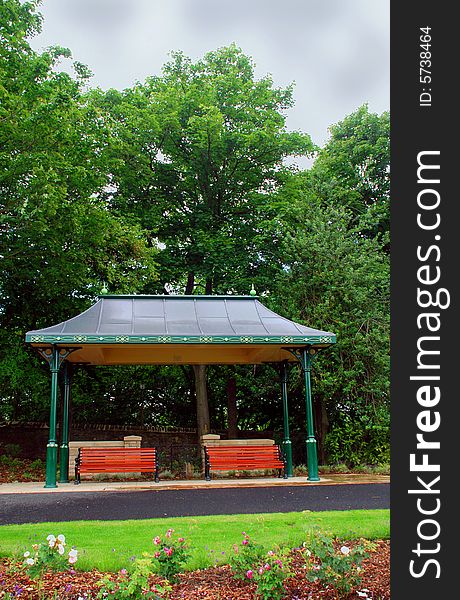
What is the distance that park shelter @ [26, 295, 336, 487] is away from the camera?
39.7ft

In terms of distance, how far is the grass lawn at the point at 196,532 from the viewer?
5.45 m

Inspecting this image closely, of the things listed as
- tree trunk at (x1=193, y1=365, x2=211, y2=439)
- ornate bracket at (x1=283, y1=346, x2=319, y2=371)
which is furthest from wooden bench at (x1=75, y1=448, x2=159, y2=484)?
tree trunk at (x1=193, y1=365, x2=211, y2=439)

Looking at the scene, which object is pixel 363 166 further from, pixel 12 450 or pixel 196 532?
pixel 196 532

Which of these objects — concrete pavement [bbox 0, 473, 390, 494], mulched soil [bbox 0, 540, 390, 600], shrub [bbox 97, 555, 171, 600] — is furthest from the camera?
concrete pavement [bbox 0, 473, 390, 494]

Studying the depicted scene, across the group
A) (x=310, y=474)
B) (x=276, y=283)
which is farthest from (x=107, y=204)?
(x=310, y=474)

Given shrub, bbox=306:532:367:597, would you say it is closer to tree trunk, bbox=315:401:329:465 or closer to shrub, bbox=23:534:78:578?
shrub, bbox=23:534:78:578

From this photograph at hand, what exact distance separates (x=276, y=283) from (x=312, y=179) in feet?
14.8

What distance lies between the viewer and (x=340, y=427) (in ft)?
61.5

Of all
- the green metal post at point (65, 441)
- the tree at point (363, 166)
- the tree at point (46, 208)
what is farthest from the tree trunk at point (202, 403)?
the tree at point (363, 166)

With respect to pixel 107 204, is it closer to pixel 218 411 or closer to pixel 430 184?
pixel 218 411

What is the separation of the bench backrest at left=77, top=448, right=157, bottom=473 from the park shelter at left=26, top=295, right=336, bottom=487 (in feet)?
2.44

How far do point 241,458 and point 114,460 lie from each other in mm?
2831

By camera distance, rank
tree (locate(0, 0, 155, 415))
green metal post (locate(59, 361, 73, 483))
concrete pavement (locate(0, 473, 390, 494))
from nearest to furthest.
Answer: concrete pavement (locate(0, 473, 390, 494)) < green metal post (locate(59, 361, 73, 483)) < tree (locate(0, 0, 155, 415))

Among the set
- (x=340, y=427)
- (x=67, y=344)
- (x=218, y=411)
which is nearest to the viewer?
(x=67, y=344)
